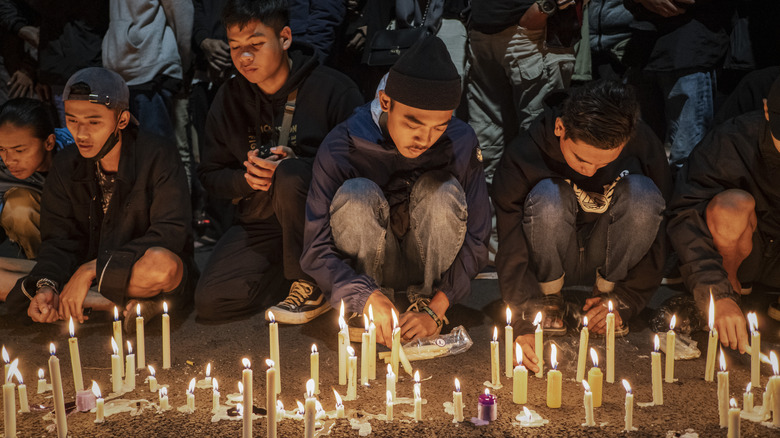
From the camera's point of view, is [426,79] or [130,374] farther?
[426,79]

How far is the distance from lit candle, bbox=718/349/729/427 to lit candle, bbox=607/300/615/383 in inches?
19.3

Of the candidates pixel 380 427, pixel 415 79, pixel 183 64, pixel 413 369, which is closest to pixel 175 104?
pixel 183 64

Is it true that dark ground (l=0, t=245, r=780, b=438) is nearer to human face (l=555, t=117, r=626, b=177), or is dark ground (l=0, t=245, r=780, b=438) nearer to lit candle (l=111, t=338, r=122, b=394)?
lit candle (l=111, t=338, r=122, b=394)

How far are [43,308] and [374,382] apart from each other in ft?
6.00

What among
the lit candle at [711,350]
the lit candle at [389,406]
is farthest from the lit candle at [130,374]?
the lit candle at [711,350]

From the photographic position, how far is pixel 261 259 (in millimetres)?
4367

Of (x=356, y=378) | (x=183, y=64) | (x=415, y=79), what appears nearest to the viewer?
(x=356, y=378)

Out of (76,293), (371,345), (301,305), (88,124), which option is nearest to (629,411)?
(371,345)

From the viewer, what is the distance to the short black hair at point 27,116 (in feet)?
14.3

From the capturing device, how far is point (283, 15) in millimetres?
4242

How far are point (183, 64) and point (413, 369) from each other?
2.99 meters

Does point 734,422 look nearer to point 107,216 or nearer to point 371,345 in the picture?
point 371,345

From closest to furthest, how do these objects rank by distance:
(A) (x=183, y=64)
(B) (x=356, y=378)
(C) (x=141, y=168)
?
1. (B) (x=356, y=378)
2. (C) (x=141, y=168)
3. (A) (x=183, y=64)

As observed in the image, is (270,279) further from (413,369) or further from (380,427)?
(380,427)
